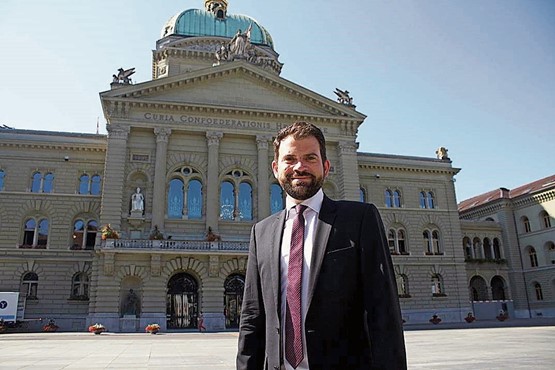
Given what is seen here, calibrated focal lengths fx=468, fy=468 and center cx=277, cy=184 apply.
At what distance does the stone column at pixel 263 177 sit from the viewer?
38375 millimetres

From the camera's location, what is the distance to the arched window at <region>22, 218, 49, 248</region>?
3756cm

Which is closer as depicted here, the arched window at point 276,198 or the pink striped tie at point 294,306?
the pink striped tie at point 294,306

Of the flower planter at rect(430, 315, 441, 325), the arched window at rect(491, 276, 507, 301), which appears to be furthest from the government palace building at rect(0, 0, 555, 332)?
the arched window at rect(491, 276, 507, 301)

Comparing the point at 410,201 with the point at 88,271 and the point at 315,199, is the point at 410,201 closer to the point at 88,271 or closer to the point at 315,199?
the point at 88,271

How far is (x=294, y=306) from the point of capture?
10.9 feet

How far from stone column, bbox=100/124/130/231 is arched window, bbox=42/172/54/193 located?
570 cm

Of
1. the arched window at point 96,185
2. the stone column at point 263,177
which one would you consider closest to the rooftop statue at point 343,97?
the stone column at point 263,177

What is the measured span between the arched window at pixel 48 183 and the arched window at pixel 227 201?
14.2 m

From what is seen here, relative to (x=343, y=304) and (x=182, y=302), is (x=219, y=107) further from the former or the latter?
(x=343, y=304)

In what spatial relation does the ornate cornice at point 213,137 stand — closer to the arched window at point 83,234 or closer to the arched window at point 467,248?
the arched window at point 83,234

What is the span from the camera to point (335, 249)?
131 inches

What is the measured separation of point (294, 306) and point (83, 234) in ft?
128

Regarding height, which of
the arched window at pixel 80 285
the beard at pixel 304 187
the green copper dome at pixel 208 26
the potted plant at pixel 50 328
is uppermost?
the green copper dome at pixel 208 26

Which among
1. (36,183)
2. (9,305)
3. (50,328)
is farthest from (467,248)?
(9,305)
